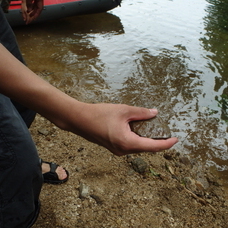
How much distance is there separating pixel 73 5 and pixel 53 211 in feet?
23.1

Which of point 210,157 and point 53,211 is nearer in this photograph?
point 53,211

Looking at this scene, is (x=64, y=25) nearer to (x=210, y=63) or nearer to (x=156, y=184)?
(x=210, y=63)

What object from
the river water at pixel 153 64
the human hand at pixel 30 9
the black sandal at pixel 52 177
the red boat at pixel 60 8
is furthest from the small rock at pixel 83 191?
the red boat at pixel 60 8

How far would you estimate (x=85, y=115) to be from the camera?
1100 mm

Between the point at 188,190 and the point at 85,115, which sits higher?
the point at 85,115

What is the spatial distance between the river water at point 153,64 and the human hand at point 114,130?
219 centimetres

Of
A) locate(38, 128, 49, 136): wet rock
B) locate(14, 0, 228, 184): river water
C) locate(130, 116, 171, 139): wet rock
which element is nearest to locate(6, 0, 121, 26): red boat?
locate(14, 0, 228, 184): river water

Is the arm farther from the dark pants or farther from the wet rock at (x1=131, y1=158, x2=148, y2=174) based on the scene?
the wet rock at (x1=131, y1=158, x2=148, y2=174)

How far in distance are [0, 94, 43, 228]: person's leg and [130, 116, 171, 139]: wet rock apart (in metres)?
0.64

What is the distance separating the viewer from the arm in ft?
3.53

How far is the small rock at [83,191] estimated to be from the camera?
86.4 inches

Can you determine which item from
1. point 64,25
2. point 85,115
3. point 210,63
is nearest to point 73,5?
point 64,25

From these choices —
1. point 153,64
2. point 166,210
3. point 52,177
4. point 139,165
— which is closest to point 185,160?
point 139,165

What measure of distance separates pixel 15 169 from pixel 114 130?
671mm
